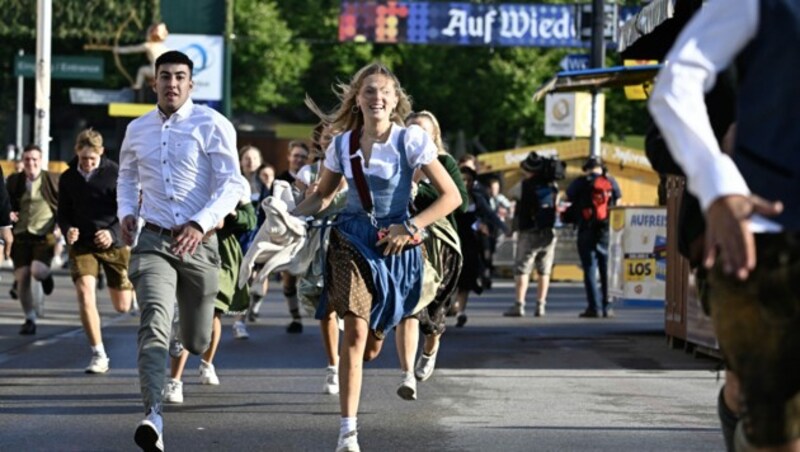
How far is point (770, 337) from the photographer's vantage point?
4.20 m

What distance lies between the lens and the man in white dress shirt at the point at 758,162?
4176mm

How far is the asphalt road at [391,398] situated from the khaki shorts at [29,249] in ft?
2.15

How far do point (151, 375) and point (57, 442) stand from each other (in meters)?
0.90

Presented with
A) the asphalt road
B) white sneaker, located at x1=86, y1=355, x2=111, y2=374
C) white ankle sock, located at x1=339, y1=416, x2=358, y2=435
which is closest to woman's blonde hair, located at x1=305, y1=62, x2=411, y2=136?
the asphalt road

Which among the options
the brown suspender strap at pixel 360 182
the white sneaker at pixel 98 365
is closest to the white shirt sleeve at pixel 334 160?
the brown suspender strap at pixel 360 182

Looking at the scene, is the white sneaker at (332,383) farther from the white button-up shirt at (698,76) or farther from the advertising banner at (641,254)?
the advertising banner at (641,254)

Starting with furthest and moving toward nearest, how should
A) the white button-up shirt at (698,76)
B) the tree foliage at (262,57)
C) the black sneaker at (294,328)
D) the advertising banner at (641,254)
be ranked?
the tree foliage at (262,57), the advertising banner at (641,254), the black sneaker at (294,328), the white button-up shirt at (698,76)

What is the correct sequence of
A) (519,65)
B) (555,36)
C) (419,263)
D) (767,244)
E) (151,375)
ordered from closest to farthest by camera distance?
(767,244), (151,375), (419,263), (555,36), (519,65)

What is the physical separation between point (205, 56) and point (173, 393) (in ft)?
103

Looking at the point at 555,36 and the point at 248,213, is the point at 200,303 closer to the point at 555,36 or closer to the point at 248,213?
the point at 248,213

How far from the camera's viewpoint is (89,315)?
41.1 ft

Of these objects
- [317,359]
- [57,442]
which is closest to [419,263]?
[57,442]

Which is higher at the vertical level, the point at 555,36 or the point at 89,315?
the point at 555,36

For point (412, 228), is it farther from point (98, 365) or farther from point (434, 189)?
point (98, 365)
